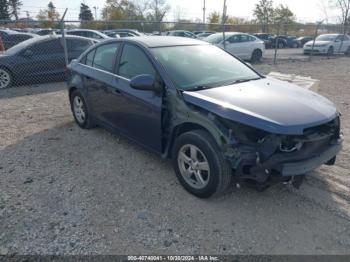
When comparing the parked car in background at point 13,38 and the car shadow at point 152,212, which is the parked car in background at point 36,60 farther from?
the car shadow at point 152,212

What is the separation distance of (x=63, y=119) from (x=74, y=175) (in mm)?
2546

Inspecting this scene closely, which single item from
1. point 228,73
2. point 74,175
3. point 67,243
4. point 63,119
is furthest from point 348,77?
point 67,243

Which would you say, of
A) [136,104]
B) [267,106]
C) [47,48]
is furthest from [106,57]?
[47,48]

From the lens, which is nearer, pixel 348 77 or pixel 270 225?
pixel 270 225

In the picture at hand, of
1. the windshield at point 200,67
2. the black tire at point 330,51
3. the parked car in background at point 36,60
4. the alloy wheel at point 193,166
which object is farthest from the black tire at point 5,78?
the black tire at point 330,51

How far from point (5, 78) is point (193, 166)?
769 cm

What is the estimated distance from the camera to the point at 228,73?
387 cm

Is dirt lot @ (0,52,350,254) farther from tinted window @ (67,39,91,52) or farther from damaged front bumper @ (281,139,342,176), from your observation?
tinted window @ (67,39,91,52)

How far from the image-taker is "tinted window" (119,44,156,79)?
147 inches

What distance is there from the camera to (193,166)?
325 centimetres

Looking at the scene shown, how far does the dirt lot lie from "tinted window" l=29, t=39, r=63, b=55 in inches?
206

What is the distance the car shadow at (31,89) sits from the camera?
27.1 feet

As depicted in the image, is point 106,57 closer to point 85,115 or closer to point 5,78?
point 85,115

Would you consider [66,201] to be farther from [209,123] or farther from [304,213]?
[304,213]
